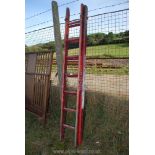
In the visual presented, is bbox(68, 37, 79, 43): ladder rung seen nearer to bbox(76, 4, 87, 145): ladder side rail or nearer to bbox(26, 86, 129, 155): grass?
bbox(76, 4, 87, 145): ladder side rail

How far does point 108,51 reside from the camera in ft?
12.8

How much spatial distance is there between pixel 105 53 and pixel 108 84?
47cm

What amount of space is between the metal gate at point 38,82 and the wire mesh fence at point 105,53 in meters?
0.15

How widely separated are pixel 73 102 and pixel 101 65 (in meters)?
0.60

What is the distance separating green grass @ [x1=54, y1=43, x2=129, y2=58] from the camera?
3.66 metres

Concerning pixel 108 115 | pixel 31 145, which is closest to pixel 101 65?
pixel 108 115

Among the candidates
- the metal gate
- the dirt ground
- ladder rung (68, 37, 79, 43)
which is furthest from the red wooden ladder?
the metal gate

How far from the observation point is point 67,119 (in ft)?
13.2

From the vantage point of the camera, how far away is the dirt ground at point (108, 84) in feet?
12.9

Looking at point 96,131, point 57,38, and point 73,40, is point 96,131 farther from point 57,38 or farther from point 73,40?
point 57,38

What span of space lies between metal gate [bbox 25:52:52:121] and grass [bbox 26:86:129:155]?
1.00 feet

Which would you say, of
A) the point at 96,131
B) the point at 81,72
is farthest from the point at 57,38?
A: the point at 96,131

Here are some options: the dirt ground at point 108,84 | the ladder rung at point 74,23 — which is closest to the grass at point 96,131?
the dirt ground at point 108,84
